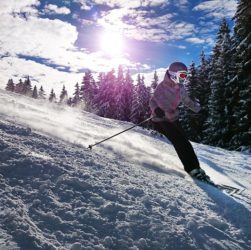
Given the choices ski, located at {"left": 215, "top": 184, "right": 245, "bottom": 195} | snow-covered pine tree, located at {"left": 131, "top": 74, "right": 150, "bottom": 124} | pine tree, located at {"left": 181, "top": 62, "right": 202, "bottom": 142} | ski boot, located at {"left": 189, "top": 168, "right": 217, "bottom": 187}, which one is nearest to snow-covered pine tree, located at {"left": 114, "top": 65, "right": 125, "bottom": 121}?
snow-covered pine tree, located at {"left": 131, "top": 74, "right": 150, "bottom": 124}

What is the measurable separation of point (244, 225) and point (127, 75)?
2637 inches

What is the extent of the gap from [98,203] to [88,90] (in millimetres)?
69804

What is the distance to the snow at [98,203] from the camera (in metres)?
3.39

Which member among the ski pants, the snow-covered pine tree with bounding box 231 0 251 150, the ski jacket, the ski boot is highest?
the snow-covered pine tree with bounding box 231 0 251 150

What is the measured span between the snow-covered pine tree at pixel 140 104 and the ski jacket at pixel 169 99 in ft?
175

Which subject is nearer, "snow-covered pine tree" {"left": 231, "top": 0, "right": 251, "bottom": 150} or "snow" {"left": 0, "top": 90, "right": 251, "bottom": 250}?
"snow" {"left": 0, "top": 90, "right": 251, "bottom": 250}

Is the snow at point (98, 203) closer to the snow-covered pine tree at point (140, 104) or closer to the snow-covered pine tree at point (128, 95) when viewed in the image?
the snow-covered pine tree at point (140, 104)

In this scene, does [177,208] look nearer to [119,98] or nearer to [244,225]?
[244,225]

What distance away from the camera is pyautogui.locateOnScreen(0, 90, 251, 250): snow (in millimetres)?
3391

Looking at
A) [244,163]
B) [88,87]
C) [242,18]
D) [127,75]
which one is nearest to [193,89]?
[242,18]

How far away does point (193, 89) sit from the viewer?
46.4m

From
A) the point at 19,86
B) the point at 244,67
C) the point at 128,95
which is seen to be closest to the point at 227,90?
the point at 244,67

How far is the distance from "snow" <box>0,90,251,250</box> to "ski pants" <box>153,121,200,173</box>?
1.35ft

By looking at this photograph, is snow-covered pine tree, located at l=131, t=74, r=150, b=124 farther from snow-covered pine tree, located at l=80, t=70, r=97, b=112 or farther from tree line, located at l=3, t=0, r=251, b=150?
snow-covered pine tree, located at l=80, t=70, r=97, b=112
